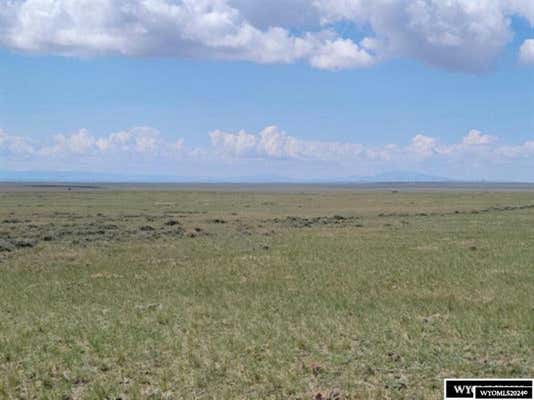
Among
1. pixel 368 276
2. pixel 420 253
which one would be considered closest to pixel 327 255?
pixel 420 253

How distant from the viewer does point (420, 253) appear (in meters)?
28.8

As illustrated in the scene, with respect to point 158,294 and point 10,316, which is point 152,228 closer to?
point 158,294

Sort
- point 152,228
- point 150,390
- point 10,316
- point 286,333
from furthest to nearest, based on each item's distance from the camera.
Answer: point 152,228 < point 10,316 < point 286,333 < point 150,390

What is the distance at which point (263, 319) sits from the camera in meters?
15.5

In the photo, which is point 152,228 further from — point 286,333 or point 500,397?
point 500,397

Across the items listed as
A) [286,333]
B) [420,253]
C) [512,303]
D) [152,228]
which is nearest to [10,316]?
[286,333]

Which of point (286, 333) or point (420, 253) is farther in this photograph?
point (420, 253)

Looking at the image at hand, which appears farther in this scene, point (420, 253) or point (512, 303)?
point (420, 253)

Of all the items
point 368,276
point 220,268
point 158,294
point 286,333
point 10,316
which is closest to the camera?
point 286,333

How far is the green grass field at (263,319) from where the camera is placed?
1055 centimetres

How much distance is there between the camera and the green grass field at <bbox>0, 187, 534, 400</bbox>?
1055 centimetres

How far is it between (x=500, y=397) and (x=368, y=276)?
1333 centimetres

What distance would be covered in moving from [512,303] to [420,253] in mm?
11999

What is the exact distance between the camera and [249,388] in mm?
10234
